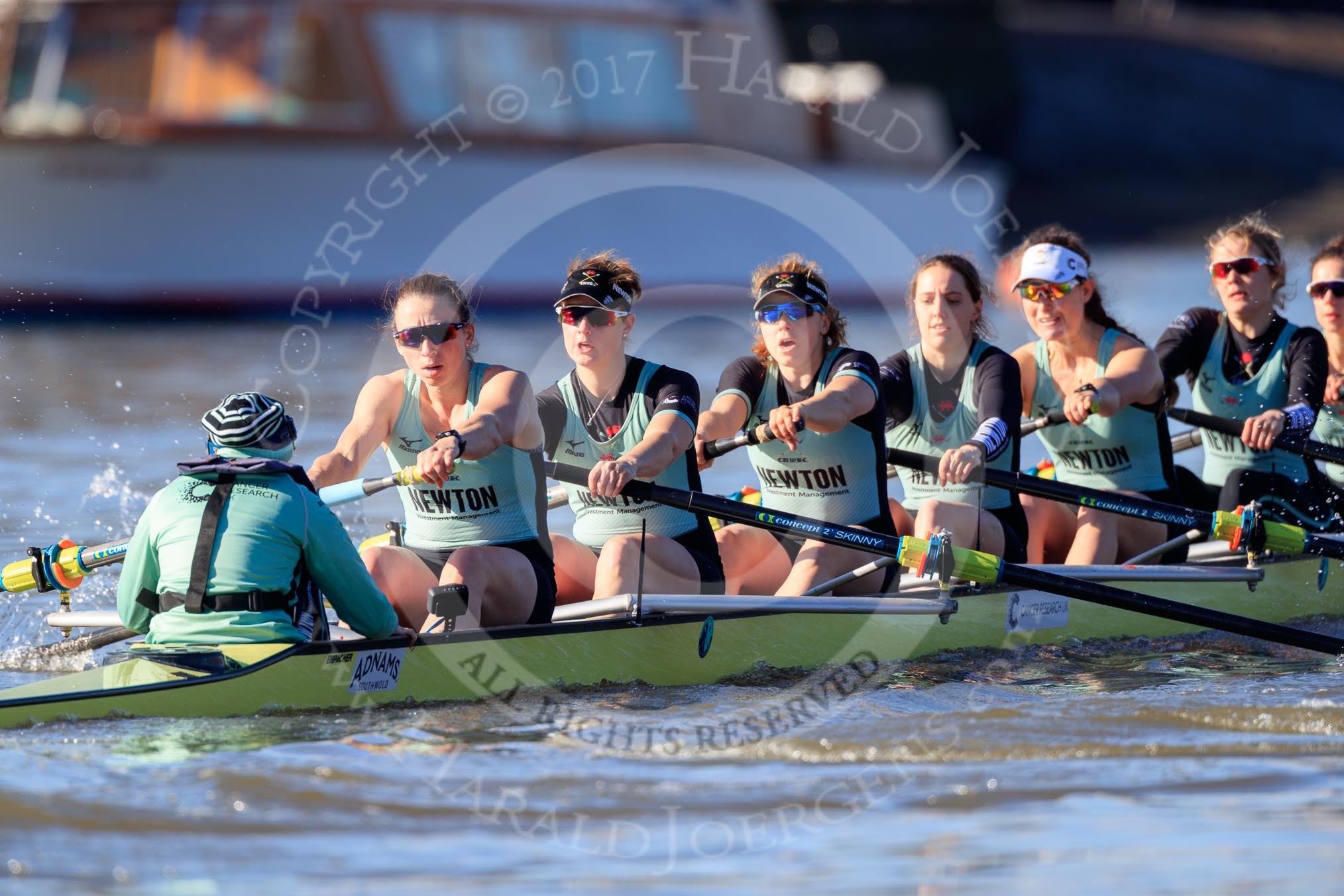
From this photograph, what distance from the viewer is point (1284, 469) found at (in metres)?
8.91

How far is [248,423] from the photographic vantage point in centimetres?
540

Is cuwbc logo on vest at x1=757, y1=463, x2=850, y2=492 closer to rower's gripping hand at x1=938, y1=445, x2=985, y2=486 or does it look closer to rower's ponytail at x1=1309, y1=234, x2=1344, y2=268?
rower's gripping hand at x1=938, y1=445, x2=985, y2=486

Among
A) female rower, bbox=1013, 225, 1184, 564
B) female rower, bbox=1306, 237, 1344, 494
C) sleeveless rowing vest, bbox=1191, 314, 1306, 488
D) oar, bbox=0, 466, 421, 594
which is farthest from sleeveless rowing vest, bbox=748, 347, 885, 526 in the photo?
female rower, bbox=1306, 237, 1344, 494

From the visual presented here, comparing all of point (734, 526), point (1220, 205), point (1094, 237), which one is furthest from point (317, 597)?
point (1220, 205)

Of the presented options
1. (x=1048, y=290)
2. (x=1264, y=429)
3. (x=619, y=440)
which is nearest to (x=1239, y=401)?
(x=1264, y=429)

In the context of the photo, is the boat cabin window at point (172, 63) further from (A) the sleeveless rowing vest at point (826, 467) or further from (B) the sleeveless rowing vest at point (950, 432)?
(A) the sleeveless rowing vest at point (826, 467)

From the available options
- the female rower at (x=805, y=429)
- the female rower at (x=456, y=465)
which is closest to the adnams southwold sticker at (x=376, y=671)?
the female rower at (x=456, y=465)

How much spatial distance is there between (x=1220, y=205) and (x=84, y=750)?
3966 centimetres

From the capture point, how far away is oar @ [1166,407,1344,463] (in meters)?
8.48

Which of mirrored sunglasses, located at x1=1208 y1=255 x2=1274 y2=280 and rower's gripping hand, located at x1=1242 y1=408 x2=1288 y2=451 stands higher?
mirrored sunglasses, located at x1=1208 y1=255 x2=1274 y2=280

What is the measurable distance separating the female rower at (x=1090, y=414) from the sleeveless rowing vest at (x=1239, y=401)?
2.15 ft

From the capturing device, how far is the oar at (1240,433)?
8.48 meters

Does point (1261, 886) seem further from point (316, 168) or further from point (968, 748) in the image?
point (316, 168)

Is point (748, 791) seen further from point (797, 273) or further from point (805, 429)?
point (797, 273)
